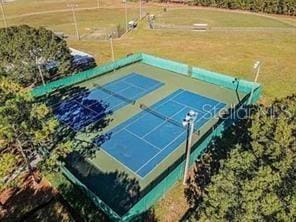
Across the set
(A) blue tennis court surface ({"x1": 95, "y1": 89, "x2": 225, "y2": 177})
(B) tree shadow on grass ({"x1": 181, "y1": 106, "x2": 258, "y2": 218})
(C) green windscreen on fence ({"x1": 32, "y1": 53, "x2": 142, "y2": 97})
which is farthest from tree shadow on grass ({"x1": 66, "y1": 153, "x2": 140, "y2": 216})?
(C) green windscreen on fence ({"x1": 32, "y1": 53, "x2": 142, "y2": 97})

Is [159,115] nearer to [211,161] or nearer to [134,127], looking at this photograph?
[134,127]

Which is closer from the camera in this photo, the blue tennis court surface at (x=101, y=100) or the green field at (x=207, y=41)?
the blue tennis court surface at (x=101, y=100)

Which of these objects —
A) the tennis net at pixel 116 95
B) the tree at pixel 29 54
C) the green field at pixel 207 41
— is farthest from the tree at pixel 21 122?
the tree at pixel 29 54

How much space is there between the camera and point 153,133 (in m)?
25.2

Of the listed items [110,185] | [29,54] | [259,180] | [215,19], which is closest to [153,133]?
[110,185]

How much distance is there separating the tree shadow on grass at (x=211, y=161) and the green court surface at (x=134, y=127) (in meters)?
0.95

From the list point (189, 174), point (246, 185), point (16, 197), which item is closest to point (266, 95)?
point (189, 174)

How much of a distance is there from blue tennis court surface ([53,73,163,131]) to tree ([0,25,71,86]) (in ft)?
18.0

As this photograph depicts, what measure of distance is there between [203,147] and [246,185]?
9.46 metres

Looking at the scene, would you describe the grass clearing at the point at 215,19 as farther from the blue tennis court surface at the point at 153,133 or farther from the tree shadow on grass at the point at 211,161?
the tree shadow on grass at the point at 211,161

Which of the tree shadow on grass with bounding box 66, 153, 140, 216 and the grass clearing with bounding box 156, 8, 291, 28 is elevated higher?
the grass clearing with bounding box 156, 8, 291, 28

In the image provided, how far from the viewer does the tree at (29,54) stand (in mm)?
30119

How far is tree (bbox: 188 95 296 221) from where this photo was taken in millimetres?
11734

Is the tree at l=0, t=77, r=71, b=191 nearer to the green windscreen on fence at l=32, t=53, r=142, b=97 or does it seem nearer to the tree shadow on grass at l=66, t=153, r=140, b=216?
the tree shadow on grass at l=66, t=153, r=140, b=216
